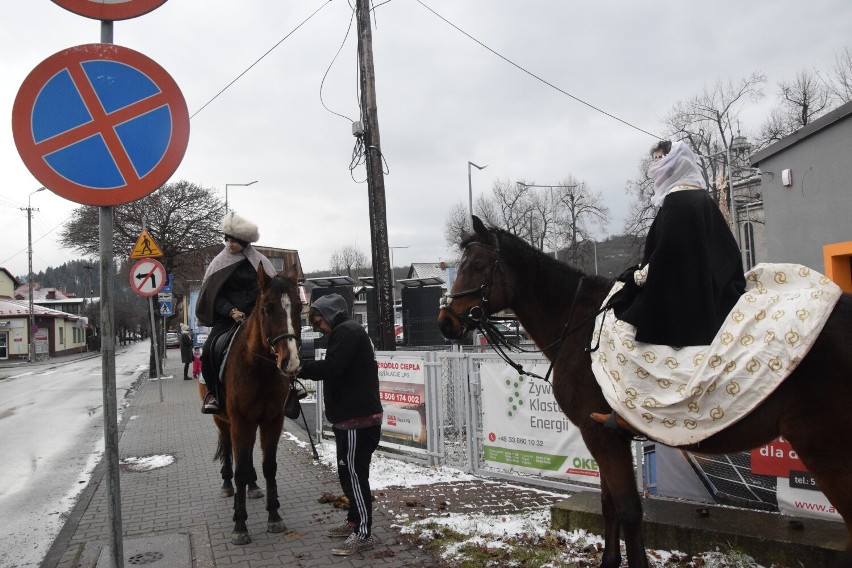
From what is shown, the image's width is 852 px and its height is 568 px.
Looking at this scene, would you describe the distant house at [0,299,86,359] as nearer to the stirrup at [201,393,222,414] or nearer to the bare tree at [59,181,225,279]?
the bare tree at [59,181,225,279]

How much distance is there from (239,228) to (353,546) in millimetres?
3208

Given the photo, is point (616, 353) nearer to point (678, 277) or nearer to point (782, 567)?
point (678, 277)

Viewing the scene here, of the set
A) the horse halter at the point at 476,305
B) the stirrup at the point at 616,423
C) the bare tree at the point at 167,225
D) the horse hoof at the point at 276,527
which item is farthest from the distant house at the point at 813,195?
the bare tree at the point at 167,225

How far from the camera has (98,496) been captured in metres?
6.89

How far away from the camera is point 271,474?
18.4ft

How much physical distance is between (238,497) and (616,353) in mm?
3767

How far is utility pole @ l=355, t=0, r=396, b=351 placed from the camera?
31.8ft

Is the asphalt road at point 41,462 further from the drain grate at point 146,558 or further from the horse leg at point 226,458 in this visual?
the horse leg at point 226,458

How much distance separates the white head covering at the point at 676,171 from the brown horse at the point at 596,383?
29.8 inches

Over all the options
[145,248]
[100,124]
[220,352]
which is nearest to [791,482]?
[220,352]

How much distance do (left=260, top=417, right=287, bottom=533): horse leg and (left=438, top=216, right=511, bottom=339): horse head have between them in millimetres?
2522

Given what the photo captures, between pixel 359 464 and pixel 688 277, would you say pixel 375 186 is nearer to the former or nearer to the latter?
pixel 359 464

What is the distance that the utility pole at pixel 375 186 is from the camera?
968 cm

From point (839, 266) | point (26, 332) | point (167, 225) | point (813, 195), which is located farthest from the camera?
point (26, 332)
